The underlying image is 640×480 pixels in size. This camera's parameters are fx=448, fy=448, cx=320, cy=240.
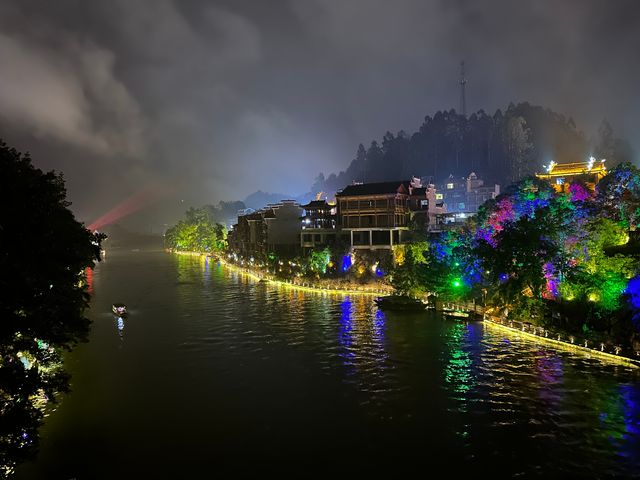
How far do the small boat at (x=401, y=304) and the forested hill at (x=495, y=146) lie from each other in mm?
77134

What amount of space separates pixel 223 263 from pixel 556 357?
111 metres

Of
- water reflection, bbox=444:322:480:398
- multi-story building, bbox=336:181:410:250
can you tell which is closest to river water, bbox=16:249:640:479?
water reflection, bbox=444:322:480:398

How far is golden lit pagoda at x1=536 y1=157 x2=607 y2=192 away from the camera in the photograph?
71125 millimetres

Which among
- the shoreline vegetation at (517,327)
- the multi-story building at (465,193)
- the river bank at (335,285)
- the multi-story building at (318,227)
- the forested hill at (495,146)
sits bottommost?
the shoreline vegetation at (517,327)

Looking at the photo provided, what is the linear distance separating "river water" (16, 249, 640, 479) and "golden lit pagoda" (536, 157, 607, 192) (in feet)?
129

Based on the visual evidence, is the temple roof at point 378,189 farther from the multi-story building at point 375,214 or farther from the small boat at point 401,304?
the small boat at point 401,304

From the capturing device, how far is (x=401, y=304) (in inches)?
2205

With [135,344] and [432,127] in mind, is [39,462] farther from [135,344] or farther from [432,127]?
[432,127]

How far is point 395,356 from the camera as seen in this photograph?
121ft

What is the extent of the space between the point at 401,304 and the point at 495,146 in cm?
9112

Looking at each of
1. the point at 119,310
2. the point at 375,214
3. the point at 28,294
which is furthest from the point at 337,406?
the point at 375,214

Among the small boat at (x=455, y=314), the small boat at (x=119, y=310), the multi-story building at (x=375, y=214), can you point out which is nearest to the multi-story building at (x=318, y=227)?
the multi-story building at (x=375, y=214)

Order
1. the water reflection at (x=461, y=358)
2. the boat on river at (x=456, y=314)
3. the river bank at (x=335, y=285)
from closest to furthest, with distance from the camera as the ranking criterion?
1. the water reflection at (x=461, y=358)
2. the boat on river at (x=456, y=314)
3. the river bank at (x=335, y=285)

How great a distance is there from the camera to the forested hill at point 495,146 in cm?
12246
